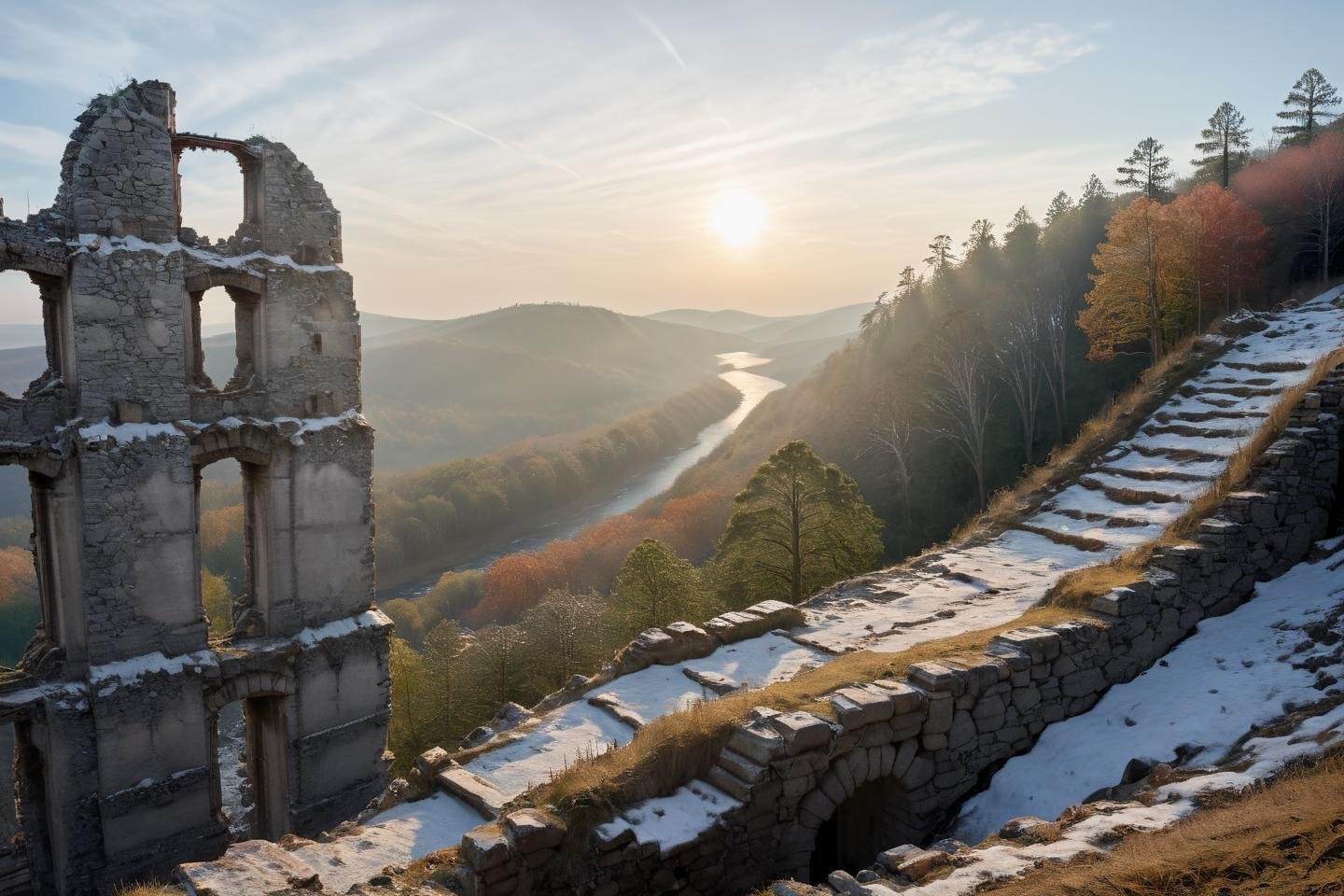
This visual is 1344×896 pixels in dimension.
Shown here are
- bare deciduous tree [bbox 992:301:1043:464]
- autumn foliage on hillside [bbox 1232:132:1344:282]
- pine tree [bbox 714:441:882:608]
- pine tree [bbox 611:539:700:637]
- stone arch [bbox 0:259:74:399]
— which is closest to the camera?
stone arch [bbox 0:259:74:399]

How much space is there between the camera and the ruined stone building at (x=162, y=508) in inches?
478

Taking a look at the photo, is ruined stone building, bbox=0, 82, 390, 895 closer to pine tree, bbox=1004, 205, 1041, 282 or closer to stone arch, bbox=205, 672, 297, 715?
stone arch, bbox=205, 672, 297, 715

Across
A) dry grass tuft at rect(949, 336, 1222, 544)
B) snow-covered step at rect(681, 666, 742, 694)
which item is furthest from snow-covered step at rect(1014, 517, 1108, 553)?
snow-covered step at rect(681, 666, 742, 694)

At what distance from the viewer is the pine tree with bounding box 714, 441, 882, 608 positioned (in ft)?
69.4

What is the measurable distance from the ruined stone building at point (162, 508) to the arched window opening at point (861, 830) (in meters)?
9.05

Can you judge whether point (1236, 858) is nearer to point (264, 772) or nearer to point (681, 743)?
point (681, 743)

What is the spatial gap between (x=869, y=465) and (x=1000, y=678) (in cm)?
2750

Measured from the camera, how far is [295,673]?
14.2m

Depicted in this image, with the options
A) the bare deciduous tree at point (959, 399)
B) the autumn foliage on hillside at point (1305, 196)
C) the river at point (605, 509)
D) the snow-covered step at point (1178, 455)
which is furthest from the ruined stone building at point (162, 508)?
the river at point (605, 509)

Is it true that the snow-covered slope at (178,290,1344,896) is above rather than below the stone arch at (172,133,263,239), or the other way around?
below

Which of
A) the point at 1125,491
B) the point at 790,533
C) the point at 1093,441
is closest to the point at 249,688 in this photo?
the point at 790,533

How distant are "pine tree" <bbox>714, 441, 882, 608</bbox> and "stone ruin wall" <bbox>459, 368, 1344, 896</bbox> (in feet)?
34.5

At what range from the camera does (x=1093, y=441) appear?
18.1m

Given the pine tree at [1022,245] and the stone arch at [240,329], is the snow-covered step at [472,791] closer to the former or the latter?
the stone arch at [240,329]
